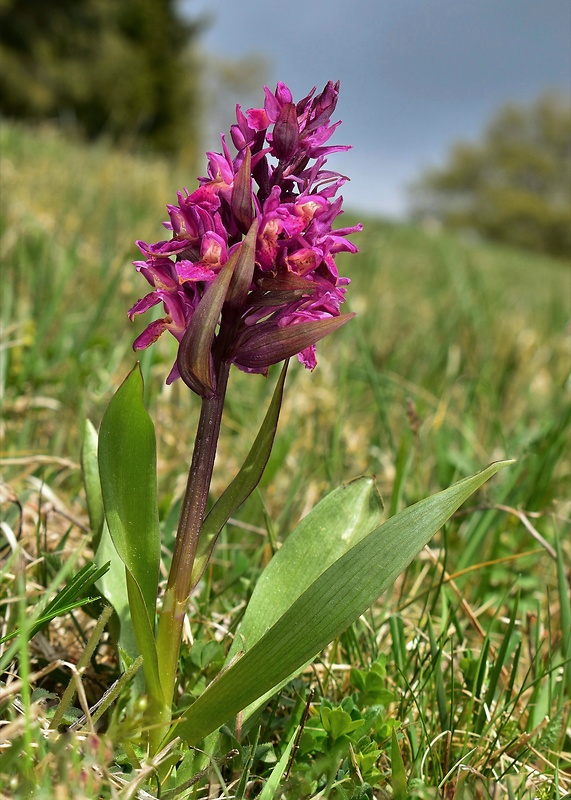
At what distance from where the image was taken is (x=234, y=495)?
98 centimetres

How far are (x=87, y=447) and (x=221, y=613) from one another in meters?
0.43

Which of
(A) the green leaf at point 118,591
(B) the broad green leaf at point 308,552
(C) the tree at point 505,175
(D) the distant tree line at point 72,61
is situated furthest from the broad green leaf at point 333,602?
(C) the tree at point 505,175

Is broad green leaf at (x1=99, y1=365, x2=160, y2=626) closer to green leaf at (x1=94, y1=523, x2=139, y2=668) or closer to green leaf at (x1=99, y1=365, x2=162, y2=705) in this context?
green leaf at (x1=99, y1=365, x2=162, y2=705)

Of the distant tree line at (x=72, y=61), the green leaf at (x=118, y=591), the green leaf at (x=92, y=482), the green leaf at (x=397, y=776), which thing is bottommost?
the green leaf at (x=397, y=776)

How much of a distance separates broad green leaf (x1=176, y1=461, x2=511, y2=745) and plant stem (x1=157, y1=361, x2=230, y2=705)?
0.30ft

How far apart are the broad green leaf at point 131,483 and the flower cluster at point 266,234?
3.4 inches

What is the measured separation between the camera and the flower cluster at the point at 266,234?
91 centimetres

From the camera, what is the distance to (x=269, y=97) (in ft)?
3.04

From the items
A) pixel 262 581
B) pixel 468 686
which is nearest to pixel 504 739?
pixel 468 686

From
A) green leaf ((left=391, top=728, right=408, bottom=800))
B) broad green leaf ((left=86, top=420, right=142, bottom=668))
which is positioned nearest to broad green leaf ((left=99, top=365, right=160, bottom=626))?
broad green leaf ((left=86, top=420, right=142, bottom=668))

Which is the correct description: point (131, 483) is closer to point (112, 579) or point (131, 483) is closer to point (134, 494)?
point (134, 494)

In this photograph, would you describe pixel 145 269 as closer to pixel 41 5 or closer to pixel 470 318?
pixel 470 318

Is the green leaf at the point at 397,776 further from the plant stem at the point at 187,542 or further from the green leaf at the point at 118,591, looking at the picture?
the green leaf at the point at 118,591

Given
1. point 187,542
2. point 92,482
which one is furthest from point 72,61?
point 187,542
